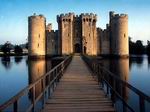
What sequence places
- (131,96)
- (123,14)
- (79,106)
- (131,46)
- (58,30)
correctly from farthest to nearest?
(131,46) < (58,30) < (123,14) < (131,96) < (79,106)

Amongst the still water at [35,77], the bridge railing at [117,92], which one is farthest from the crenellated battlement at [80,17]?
the bridge railing at [117,92]

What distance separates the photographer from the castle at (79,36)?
5216cm

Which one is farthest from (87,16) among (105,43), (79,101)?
(79,101)

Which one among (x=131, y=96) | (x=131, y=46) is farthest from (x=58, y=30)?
(x=131, y=96)

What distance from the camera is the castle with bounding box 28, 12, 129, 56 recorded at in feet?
171

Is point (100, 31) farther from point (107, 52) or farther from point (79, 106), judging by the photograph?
point (79, 106)

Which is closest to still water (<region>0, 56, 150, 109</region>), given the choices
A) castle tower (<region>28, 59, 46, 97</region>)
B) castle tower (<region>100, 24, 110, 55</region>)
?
castle tower (<region>28, 59, 46, 97</region>)

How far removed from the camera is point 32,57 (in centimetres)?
5294

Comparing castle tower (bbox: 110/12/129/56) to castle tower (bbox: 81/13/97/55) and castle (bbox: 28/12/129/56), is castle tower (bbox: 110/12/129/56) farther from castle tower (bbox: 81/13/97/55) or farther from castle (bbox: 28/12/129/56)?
castle tower (bbox: 81/13/97/55)

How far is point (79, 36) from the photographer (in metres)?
54.7

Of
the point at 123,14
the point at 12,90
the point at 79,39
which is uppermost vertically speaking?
the point at 123,14

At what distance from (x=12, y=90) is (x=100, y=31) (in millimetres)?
40188

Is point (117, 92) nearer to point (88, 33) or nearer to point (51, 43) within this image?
point (88, 33)

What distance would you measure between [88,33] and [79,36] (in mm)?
1950
